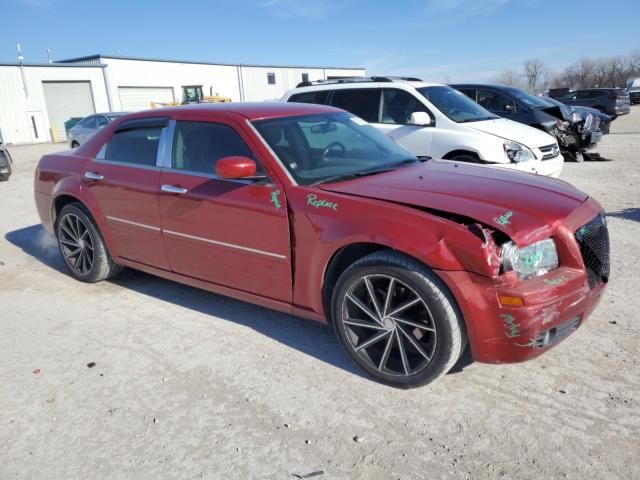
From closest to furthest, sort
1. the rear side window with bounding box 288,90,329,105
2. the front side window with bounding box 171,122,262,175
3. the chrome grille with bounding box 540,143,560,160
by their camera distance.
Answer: the front side window with bounding box 171,122,262,175
the chrome grille with bounding box 540,143,560,160
the rear side window with bounding box 288,90,329,105

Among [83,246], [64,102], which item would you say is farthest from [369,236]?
[64,102]

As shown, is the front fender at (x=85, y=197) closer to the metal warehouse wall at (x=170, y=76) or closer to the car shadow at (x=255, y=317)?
the car shadow at (x=255, y=317)

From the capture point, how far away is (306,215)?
3.18 meters

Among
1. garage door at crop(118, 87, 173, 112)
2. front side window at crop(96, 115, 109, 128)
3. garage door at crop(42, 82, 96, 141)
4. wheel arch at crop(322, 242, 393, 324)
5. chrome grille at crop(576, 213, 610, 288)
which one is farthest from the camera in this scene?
garage door at crop(118, 87, 173, 112)

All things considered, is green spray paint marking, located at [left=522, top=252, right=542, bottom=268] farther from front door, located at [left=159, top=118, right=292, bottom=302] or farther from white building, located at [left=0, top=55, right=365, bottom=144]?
white building, located at [left=0, top=55, right=365, bottom=144]

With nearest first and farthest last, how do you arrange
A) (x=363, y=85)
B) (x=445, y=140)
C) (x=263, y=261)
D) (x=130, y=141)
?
(x=263, y=261) < (x=130, y=141) < (x=445, y=140) < (x=363, y=85)

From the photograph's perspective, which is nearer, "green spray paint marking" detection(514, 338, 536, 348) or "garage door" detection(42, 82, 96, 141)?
"green spray paint marking" detection(514, 338, 536, 348)

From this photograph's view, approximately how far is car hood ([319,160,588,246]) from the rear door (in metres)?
1.70

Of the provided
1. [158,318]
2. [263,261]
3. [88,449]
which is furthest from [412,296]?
[158,318]

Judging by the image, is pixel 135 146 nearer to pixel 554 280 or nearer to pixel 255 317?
pixel 255 317

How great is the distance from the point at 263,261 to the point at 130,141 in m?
1.98

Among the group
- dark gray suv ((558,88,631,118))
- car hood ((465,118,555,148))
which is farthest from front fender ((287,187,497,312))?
dark gray suv ((558,88,631,118))

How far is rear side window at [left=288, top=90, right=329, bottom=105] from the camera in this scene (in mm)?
8375

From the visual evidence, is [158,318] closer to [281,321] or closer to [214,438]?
[281,321]
